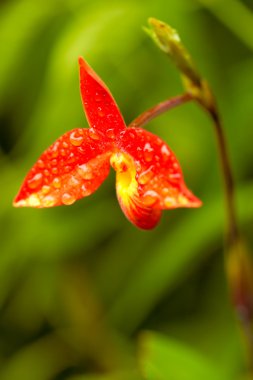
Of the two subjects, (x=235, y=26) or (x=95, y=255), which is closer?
(x=235, y=26)

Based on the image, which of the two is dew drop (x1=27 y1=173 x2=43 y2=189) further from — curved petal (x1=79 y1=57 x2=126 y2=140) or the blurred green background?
the blurred green background

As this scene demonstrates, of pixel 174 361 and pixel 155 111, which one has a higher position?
pixel 155 111

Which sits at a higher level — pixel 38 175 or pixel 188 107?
pixel 38 175

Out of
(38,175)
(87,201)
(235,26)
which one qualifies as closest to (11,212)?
(87,201)

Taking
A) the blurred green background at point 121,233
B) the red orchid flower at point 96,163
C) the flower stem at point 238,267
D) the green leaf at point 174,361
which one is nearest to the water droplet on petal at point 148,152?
the red orchid flower at point 96,163

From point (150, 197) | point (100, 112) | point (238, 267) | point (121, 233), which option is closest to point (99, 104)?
point (100, 112)

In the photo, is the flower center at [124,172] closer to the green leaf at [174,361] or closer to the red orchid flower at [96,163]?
the red orchid flower at [96,163]

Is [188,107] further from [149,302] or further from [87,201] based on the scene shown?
[149,302]

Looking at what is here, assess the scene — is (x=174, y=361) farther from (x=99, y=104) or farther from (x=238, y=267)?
(x=99, y=104)
